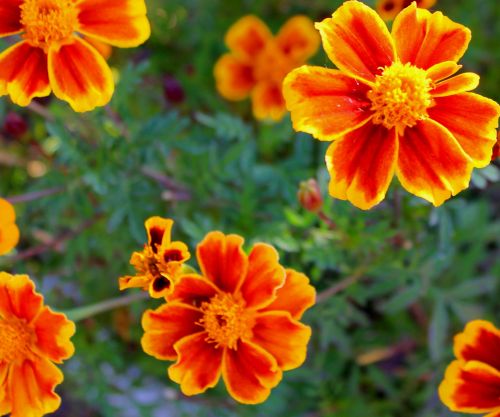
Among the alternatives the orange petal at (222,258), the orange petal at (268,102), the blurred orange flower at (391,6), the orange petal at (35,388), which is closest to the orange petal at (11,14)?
the orange petal at (222,258)

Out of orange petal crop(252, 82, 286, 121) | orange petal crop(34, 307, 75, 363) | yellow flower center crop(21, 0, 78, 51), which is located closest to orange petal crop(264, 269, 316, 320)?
orange petal crop(34, 307, 75, 363)

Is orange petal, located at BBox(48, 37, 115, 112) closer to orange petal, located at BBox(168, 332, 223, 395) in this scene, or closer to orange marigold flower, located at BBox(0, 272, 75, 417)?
orange marigold flower, located at BBox(0, 272, 75, 417)

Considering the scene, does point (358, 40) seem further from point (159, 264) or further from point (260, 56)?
point (260, 56)

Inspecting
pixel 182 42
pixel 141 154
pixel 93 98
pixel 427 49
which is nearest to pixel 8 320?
pixel 93 98

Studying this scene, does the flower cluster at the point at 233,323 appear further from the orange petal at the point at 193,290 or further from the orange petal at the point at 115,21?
the orange petal at the point at 115,21

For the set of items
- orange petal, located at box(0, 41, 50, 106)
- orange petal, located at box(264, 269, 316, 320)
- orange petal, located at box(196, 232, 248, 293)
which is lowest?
orange petal, located at box(264, 269, 316, 320)

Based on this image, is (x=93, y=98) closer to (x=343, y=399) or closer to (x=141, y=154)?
(x=141, y=154)
